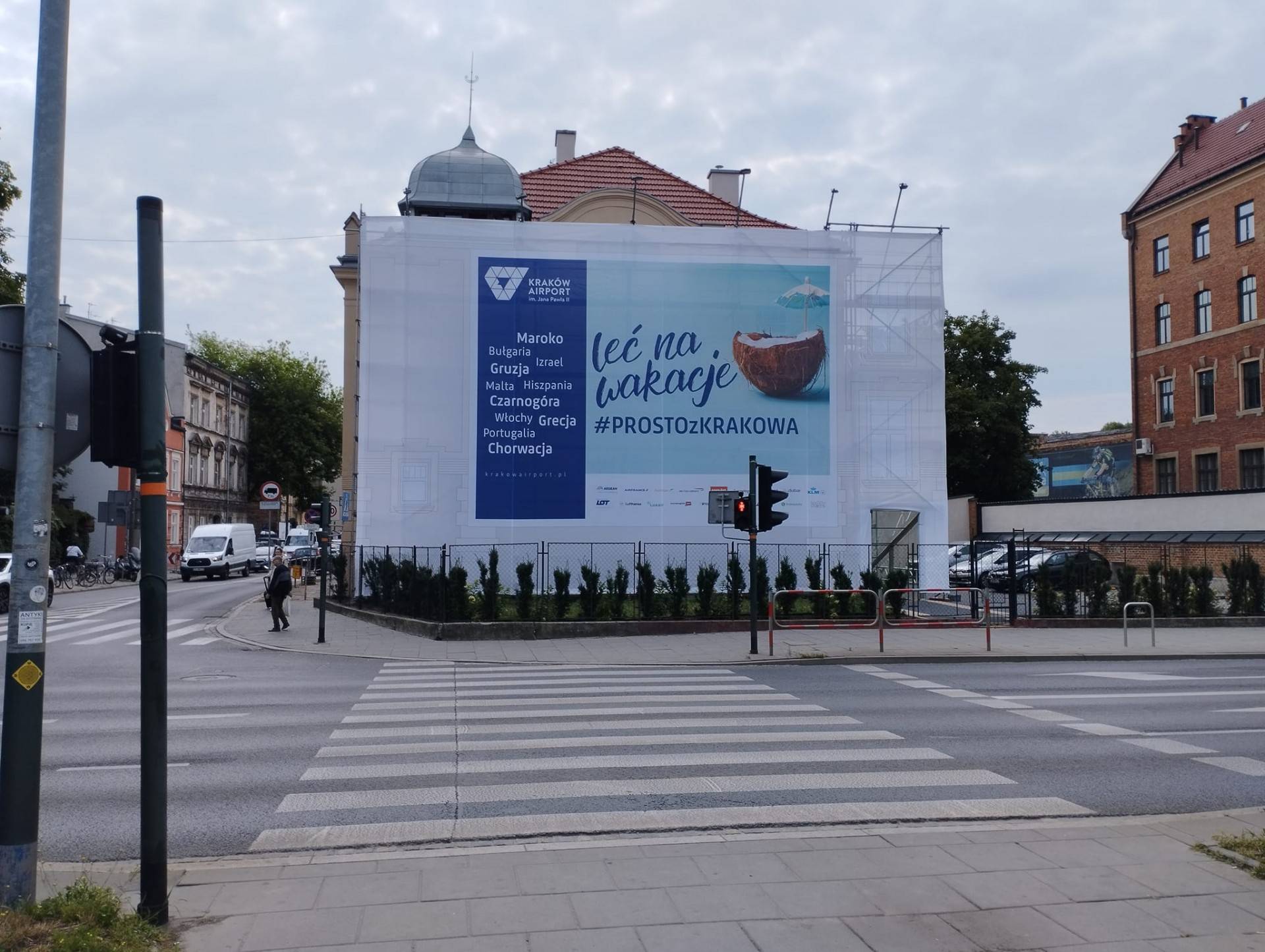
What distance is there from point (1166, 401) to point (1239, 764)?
1776 inches

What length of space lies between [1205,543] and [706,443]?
14.4 metres

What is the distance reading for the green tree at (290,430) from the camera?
263 feet

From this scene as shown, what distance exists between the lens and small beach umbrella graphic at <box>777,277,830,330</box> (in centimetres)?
3069

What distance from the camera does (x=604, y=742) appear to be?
1044 cm

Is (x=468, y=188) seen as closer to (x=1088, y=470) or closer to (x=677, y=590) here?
(x=677, y=590)

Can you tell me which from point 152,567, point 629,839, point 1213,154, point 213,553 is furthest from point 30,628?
point 1213,154

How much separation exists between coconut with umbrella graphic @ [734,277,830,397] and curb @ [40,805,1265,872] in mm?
23241

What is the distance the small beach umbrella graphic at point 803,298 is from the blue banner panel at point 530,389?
5643mm

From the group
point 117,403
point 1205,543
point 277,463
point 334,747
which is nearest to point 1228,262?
point 1205,543

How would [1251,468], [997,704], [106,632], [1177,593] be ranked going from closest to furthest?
[997,704] < [106,632] < [1177,593] < [1251,468]

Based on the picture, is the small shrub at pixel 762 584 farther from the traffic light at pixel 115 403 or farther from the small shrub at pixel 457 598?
the traffic light at pixel 115 403

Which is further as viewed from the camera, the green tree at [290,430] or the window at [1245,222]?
the green tree at [290,430]

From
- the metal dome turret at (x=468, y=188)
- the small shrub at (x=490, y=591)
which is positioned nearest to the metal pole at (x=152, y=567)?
the small shrub at (x=490, y=591)

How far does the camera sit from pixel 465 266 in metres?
29.6
